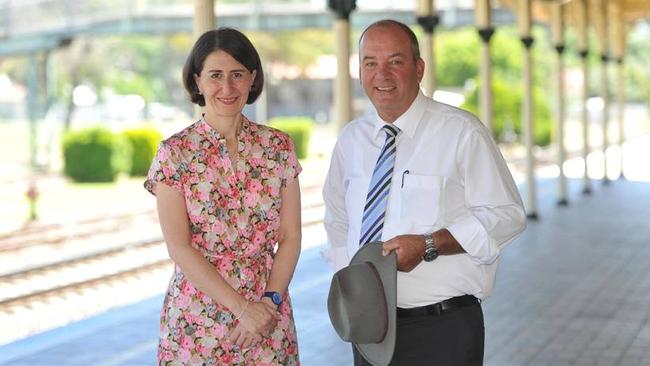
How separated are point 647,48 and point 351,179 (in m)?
71.2

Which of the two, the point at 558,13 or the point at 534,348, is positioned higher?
the point at 558,13

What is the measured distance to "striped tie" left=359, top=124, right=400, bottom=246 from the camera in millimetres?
3037

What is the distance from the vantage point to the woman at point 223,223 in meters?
2.84

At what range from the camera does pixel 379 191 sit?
3.04 meters

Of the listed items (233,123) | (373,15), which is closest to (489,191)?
(233,123)

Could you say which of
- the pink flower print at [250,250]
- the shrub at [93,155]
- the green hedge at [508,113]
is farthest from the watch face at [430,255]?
the green hedge at [508,113]

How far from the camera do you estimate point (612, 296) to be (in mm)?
9391

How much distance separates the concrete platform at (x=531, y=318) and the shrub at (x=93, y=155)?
15411 mm

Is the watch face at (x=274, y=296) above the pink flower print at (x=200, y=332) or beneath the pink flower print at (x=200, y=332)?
above

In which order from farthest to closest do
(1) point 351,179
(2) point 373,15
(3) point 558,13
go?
(2) point 373,15 → (3) point 558,13 → (1) point 351,179

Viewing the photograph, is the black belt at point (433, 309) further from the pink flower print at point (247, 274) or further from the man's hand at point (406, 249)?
the pink flower print at point (247, 274)

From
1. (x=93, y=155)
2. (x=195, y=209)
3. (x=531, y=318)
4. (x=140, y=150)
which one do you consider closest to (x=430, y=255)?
(x=195, y=209)

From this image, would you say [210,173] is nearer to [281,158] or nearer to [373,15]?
[281,158]

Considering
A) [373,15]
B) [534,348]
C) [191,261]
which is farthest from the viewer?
[373,15]
